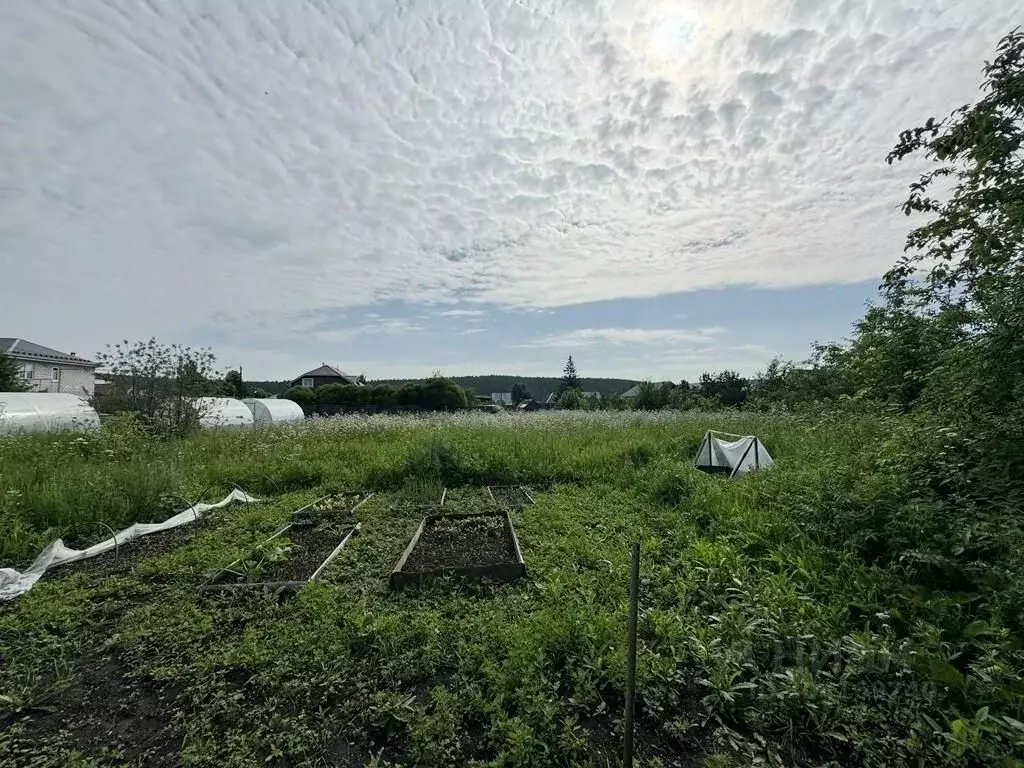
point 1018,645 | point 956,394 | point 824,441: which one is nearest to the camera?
point 1018,645

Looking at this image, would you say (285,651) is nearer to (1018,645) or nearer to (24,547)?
(24,547)

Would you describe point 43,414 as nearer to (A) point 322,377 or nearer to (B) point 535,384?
(A) point 322,377

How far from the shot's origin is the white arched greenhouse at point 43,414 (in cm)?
884

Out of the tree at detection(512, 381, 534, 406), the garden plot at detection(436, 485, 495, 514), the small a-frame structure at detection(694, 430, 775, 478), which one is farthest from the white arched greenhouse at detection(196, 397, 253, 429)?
the tree at detection(512, 381, 534, 406)

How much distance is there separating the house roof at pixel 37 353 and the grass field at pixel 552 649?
24.4 meters

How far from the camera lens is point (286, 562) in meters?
3.87

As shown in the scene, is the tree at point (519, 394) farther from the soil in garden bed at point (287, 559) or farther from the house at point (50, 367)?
the soil in garden bed at point (287, 559)

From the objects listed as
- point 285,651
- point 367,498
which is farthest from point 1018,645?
point 367,498

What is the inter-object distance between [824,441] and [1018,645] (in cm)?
512

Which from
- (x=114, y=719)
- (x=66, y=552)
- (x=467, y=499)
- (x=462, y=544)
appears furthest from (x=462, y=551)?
(x=66, y=552)

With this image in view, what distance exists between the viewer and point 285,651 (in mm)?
2469

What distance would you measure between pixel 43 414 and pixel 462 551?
11.5 meters

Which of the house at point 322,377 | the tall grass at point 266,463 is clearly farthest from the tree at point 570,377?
the tall grass at point 266,463

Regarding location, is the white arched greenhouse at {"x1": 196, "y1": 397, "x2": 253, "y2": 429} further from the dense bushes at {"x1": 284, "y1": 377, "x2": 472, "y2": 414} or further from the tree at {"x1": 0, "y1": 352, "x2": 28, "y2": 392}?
the dense bushes at {"x1": 284, "y1": 377, "x2": 472, "y2": 414}
